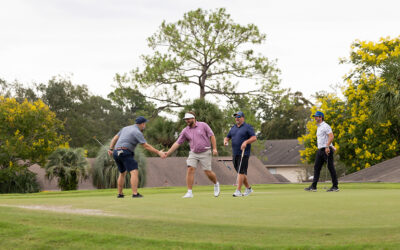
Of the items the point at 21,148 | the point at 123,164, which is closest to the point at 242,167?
the point at 123,164

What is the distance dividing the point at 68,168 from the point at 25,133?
4454mm

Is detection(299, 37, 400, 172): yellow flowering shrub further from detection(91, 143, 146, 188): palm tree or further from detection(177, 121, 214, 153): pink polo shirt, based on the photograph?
detection(177, 121, 214, 153): pink polo shirt

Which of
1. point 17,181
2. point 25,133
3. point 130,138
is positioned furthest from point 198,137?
point 25,133

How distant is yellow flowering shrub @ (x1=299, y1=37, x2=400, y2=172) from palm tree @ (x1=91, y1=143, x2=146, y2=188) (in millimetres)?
10796

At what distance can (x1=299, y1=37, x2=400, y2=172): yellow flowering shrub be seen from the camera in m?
28.1

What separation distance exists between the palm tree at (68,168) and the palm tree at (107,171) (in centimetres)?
57

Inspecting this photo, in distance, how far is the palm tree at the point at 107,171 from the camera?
919 inches

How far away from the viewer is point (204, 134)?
11.3 metres

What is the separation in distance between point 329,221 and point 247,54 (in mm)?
32898

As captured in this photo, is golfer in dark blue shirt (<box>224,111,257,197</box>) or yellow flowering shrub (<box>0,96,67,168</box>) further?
yellow flowering shrub (<box>0,96,67,168</box>)

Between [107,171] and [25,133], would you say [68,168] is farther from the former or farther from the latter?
[25,133]

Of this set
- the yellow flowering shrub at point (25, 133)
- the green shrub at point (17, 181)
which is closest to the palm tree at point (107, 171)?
the green shrub at point (17, 181)

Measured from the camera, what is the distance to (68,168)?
23.0 m

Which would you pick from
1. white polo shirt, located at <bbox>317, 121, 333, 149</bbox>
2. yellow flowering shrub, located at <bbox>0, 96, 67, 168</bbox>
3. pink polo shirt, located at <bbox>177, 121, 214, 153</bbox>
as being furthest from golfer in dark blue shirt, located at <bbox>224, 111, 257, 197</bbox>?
yellow flowering shrub, located at <bbox>0, 96, 67, 168</bbox>
